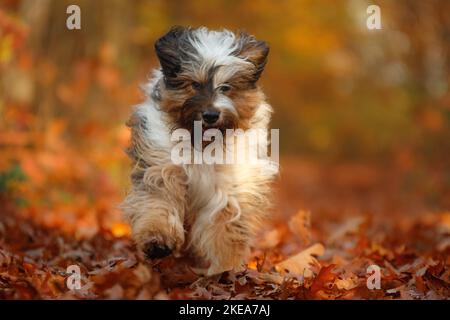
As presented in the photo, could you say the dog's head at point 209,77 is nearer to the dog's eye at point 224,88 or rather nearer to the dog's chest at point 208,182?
the dog's eye at point 224,88

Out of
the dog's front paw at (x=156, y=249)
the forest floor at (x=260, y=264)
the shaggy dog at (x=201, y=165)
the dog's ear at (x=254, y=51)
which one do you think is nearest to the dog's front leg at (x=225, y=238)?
the shaggy dog at (x=201, y=165)

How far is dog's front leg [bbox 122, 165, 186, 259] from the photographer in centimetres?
454

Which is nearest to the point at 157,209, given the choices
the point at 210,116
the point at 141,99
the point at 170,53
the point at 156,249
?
the point at 156,249

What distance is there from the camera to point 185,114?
15.4 ft

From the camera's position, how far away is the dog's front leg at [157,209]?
14.9 ft

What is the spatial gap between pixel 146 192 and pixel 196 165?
38 cm

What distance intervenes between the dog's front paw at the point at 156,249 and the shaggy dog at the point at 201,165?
6 cm

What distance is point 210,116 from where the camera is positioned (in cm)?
459

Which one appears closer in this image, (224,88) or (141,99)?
(224,88)

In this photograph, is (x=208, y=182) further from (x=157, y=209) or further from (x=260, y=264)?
(x=260, y=264)

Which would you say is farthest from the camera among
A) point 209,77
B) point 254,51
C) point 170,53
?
point 254,51

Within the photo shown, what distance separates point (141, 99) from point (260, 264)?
Result: 5.09 feet

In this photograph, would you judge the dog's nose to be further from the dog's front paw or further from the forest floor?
the forest floor

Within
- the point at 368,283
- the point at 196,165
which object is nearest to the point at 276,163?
the point at 196,165
